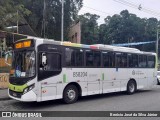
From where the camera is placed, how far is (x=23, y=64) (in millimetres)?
10945

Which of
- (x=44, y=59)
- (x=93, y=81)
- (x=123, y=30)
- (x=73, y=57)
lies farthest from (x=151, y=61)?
(x=123, y=30)

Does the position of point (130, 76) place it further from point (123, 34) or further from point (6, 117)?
point (123, 34)

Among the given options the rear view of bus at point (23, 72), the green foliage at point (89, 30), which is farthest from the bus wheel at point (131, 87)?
the green foliage at point (89, 30)

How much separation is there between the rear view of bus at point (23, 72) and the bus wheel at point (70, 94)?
5.92ft

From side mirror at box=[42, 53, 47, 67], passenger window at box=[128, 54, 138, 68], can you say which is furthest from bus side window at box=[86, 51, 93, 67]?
passenger window at box=[128, 54, 138, 68]

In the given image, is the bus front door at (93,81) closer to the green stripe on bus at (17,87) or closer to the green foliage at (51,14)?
the green stripe on bus at (17,87)

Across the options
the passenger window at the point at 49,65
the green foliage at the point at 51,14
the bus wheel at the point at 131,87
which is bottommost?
the bus wheel at the point at 131,87

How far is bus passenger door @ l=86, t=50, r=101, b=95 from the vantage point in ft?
42.6

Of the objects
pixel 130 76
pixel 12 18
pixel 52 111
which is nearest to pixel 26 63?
pixel 52 111

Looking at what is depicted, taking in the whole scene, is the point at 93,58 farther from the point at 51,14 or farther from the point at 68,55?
the point at 51,14

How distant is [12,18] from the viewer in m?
18.7

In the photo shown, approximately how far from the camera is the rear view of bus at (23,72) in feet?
34.3

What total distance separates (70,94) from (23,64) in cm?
271

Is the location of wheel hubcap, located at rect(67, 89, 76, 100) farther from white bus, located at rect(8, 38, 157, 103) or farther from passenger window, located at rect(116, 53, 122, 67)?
passenger window, located at rect(116, 53, 122, 67)
